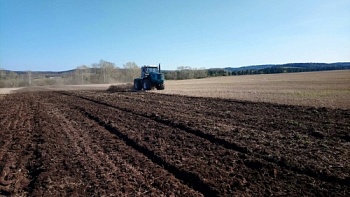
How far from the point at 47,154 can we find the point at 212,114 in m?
7.87

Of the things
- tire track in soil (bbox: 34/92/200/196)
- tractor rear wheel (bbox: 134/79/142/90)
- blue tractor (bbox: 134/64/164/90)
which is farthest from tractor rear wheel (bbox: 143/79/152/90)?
tire track in soil (bbox: 34/92/200/196)

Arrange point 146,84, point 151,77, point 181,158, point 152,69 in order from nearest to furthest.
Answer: point 181,158 → point 151,77 → point 146,84 → point 152,69

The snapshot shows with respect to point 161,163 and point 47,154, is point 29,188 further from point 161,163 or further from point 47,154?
point 161,163

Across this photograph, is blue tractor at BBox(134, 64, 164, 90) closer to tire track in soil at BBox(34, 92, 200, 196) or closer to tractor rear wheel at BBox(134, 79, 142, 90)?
tractor rear wheel at BBox(134, 79, 142, 90)

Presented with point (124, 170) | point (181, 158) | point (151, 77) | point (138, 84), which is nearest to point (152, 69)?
Result: point (151, 77)

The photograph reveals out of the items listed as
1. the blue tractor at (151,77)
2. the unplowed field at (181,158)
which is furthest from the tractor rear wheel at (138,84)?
the unplowed field at (181,158)

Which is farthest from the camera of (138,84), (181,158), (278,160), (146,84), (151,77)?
(138,84)

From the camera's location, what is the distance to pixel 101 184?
5320 millimetres

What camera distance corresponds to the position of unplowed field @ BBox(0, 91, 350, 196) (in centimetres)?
511

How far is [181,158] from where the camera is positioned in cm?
674

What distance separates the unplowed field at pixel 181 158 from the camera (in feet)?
16.8

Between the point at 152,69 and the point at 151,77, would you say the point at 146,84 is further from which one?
the point at 152,69

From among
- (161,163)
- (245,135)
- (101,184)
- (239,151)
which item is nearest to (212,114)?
(245,135)

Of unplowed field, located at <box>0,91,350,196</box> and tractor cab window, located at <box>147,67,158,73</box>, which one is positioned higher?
tractor cab window, located at <box>147,67,158,73</box>
